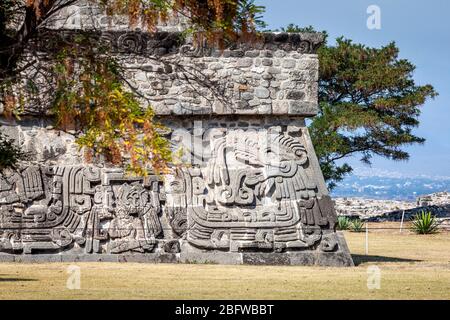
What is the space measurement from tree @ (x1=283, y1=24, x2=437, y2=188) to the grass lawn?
21942 mm

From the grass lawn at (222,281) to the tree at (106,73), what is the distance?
1.65 meters

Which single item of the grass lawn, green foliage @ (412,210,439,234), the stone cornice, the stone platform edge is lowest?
the grass lawn

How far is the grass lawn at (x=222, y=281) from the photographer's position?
1271 centimetres

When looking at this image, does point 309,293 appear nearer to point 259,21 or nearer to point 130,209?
point 259,21

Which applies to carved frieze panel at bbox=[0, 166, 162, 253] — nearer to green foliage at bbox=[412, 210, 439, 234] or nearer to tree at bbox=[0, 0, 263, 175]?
tree at bbox=[0, 0, 263, 175]

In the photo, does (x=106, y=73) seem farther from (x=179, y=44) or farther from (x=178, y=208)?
(x=178, y=208)

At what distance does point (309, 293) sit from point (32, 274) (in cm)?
384

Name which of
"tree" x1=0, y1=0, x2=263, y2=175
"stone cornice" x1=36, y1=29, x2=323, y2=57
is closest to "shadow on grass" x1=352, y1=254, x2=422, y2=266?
"stone cornice" x1=36, y1=29, x2=323, y2=57

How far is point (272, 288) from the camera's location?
44.2ft

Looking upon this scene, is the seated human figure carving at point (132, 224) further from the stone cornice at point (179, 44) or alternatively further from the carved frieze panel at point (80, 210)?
the stone cornice at point (179, 44)

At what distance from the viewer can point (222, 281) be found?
14258 millimetres

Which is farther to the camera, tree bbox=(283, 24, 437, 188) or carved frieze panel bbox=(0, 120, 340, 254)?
tree bbox=(283, 24, 437, 188)

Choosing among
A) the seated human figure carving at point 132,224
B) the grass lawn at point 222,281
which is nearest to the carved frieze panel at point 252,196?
the seated human figure carving at point 132,224

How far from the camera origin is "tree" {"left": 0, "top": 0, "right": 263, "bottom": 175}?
11.6 meters
